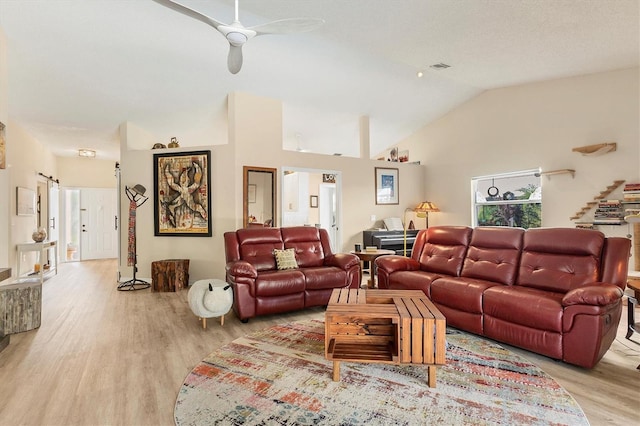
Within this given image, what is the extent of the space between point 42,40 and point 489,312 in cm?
543

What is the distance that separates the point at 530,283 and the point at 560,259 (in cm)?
33

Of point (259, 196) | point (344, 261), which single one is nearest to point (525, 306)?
point (344, 261)

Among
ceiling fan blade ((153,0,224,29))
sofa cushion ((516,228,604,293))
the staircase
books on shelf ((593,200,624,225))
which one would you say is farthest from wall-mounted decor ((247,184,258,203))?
books on shelf ((593,200,624,225))

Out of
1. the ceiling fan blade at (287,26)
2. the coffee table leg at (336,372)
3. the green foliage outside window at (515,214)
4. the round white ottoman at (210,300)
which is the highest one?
the ceiling fan blade at (287,26)

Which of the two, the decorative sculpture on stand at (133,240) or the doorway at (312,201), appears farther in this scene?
the doorway at (312,201)

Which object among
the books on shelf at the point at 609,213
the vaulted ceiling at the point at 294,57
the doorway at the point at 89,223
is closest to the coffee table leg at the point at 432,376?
the vaulted ceiling at the point at 294,57

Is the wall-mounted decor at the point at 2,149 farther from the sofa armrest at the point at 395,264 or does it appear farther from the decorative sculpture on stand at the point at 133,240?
the sofa armrest at the point at 395,264

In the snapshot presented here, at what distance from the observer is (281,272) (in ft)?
12.4

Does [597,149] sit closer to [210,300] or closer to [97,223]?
[210,300]

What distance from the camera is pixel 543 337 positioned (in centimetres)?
255

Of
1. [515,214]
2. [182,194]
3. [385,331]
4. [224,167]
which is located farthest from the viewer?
[515,214]

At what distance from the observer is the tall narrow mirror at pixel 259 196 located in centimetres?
551

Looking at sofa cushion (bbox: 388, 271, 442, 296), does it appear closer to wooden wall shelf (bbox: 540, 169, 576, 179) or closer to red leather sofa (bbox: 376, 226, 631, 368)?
red leather sofa (bbox: 376, 226, 631, 368)

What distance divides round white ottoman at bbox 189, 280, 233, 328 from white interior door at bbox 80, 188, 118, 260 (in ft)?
23.3
